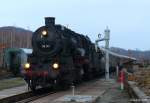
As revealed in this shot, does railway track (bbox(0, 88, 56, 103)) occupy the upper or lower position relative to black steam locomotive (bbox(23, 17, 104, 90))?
lower

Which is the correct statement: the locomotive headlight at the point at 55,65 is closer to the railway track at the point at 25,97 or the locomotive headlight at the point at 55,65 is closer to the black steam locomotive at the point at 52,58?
the black steam locomotive at the point at 52,58

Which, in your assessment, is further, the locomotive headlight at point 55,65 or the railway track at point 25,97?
the locomotive headlight at point 55,65

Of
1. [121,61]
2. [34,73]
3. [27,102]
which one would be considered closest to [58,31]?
[34,73]

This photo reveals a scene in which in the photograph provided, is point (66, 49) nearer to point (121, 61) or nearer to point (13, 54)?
point (13, 54)

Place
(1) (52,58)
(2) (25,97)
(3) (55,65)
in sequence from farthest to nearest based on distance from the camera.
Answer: (1) (52,58), (3) (55,65), (2) (25,97)

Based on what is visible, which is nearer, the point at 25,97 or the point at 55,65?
the point at 25,97

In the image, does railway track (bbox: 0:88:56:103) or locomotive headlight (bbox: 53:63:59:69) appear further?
locomotive headlight (bbox: 53:63:59:69)

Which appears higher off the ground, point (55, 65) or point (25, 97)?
point (55, 65)

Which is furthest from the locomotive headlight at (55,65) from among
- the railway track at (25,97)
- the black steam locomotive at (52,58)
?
the railway track at (25,97)

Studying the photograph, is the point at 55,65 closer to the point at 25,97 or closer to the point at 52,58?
the point at 52,58

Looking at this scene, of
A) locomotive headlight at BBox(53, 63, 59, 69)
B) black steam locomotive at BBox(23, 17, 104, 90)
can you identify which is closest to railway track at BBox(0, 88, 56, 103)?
black steam locomotive at BBox(23, 17, 104, 90)

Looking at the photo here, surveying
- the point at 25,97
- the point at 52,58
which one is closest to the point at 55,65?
the point at 52,58

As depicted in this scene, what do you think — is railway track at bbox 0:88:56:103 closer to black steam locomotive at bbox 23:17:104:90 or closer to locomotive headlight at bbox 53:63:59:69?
black steam locomotive at bbox 23:17:104:90

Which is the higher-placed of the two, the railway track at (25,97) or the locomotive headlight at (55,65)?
the locomotive headlight at (55,65)
